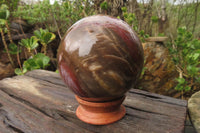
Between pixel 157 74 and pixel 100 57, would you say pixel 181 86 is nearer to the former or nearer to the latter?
pixel 157 74

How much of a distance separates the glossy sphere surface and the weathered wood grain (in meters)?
0.30

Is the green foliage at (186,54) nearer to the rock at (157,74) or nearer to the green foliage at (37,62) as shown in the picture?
the rock at (157,74)

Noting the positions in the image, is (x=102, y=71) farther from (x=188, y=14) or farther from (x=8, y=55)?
(x=8, y=55)

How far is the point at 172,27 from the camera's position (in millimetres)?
4156

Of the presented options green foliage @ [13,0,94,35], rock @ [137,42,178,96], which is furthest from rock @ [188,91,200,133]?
green foliage @ [13,0,94,35]

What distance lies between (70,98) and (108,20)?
884 millimetres

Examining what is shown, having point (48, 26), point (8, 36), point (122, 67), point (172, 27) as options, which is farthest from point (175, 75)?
point (8, 36)

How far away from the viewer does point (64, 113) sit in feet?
4.35

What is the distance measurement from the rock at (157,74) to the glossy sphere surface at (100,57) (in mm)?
1942

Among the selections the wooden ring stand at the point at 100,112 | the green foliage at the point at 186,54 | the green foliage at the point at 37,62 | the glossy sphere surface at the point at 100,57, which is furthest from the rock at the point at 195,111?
the green foliage at the point at 37,62

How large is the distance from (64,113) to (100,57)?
0.66 m

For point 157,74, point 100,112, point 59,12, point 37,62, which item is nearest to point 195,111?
point 100,112

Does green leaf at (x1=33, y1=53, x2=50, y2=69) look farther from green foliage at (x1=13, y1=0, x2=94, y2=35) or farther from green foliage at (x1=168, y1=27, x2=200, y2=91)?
green foliage at (x1=168, y1=27, x2=200, y2=91)

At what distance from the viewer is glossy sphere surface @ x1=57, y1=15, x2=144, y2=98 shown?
92 cm
